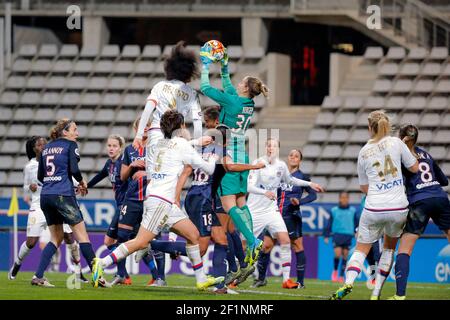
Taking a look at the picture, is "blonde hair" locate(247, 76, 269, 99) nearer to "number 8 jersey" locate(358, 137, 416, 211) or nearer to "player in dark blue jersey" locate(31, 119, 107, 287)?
"number 8 jersey" locate(358, 137, 416, 211)

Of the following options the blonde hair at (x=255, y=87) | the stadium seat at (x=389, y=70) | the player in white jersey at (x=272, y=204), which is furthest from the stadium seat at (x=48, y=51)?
the blonde hair at (x=255, y=87)

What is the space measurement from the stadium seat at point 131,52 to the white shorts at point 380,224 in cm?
1862

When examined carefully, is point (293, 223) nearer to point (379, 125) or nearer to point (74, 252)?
point (74, 252)

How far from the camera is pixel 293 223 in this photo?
18.5 metres

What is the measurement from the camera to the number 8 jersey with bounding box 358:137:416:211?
42.6 feet

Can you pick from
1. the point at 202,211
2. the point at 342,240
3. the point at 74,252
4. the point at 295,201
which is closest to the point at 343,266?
the point at 342,240

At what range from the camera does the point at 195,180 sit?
603 inches

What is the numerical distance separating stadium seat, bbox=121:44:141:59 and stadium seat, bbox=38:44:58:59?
Answer: 2.00 m

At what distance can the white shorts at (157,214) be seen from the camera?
43.4 ft

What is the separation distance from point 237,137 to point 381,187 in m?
1.99

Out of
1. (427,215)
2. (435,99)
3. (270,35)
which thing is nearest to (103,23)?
(270,35)

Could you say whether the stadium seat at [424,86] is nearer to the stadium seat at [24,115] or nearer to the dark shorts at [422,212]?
the stadium seat at [24,115]

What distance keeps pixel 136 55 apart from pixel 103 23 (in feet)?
4.59
